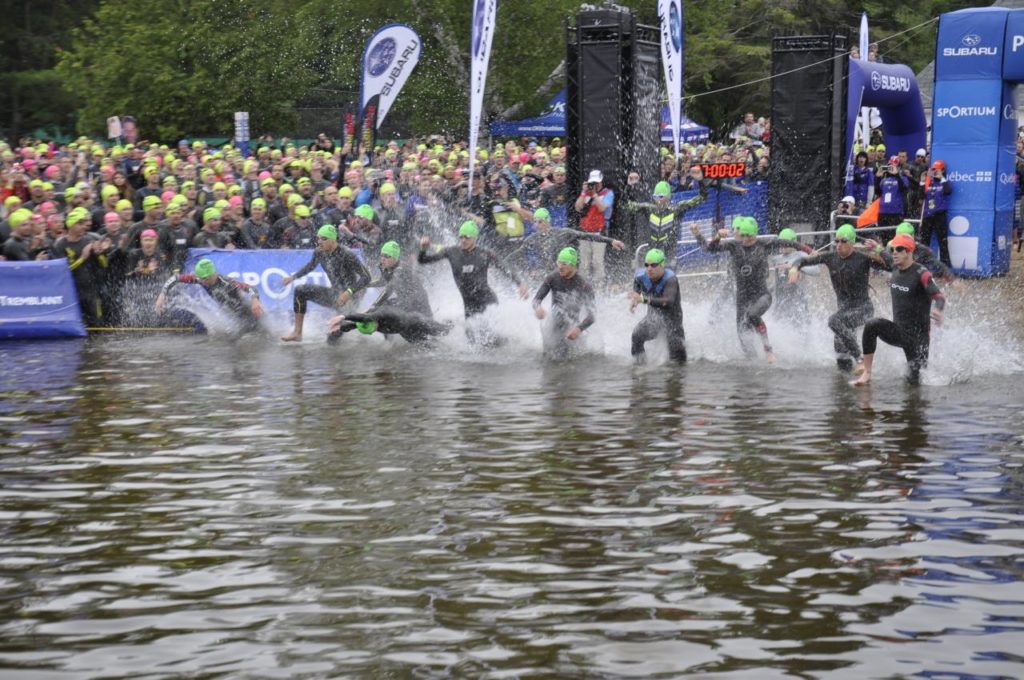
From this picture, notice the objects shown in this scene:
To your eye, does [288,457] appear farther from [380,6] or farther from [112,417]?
[380,6]

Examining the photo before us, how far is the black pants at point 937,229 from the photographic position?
2194 centimetres

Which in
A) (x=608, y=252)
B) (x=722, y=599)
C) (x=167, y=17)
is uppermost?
(x=167, y=17)

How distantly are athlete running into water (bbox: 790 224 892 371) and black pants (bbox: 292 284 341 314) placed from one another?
6.20m

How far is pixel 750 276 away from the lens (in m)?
15.5

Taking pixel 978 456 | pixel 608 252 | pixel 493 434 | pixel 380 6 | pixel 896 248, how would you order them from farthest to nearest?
1. pixel 380 6
2. pixel 608 252
3. pixel 896 248
4. pixel 493 434
5. pixel 978 456

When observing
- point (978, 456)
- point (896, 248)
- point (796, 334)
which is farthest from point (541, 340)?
point (978, 456)

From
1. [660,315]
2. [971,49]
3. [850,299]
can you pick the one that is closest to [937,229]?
[971,49]

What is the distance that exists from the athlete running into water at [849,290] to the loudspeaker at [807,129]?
7569 millimetres

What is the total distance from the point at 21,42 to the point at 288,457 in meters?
46.9

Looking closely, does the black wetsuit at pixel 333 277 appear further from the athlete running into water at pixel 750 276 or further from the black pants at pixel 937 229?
the black pants at pixel 937 229

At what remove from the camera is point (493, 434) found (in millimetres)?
11281

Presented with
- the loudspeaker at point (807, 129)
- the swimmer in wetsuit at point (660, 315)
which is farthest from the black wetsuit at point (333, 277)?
the loudspeaker at point (807, 129)

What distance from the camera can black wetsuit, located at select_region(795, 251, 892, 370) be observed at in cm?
1432

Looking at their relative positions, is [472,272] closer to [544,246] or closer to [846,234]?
[544,246]
